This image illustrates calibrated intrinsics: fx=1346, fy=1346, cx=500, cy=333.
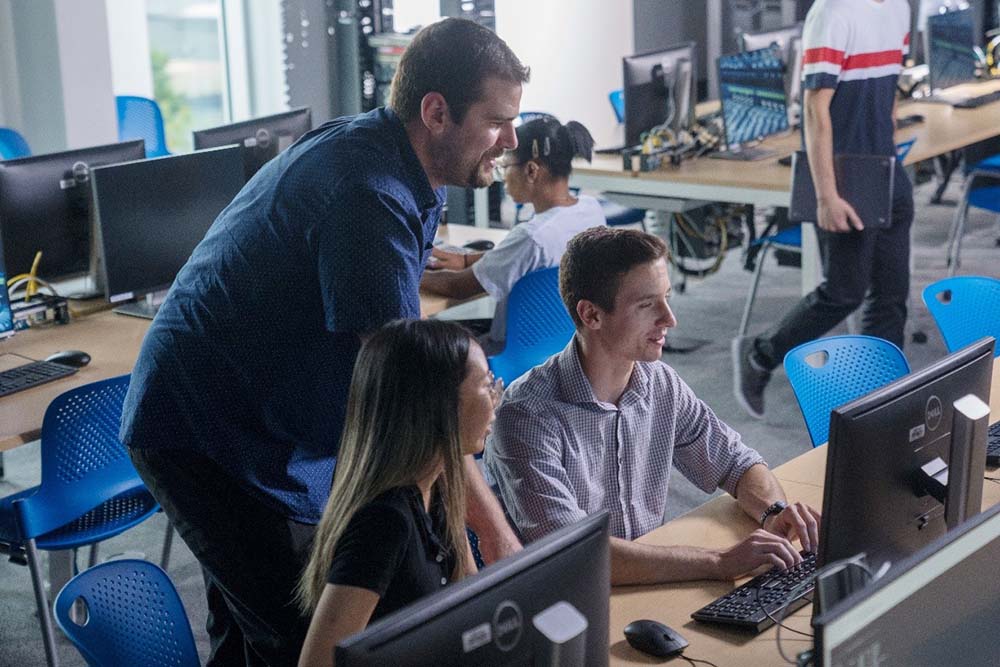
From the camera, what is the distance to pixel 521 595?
4.70 feet

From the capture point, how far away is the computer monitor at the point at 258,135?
14.5 ft

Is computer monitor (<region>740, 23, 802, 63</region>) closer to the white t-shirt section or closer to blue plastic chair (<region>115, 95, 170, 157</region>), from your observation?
the white t-shirt section

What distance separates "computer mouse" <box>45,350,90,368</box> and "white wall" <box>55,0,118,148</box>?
119 inches

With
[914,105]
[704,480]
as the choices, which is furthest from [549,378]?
[914,105]

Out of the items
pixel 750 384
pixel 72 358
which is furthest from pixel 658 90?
pixel 72 358

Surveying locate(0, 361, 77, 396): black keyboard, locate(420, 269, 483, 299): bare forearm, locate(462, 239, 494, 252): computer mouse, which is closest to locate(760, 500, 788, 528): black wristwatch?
locate(420, 269, 483, 299): bare forearm

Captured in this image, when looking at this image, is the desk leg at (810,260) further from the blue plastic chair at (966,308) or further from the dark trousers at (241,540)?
the dark trousers at (241,540)

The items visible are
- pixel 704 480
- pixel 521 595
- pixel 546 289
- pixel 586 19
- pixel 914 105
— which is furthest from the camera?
pixel 586 19

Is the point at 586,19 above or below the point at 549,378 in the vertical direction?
above

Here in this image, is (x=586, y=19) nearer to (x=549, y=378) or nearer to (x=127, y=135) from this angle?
(x=127, y=135)

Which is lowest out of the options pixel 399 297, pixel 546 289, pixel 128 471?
pixel 128 471

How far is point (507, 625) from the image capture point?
1.41 m

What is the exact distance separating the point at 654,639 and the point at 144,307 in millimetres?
2442

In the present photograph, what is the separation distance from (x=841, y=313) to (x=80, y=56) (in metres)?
3.69
